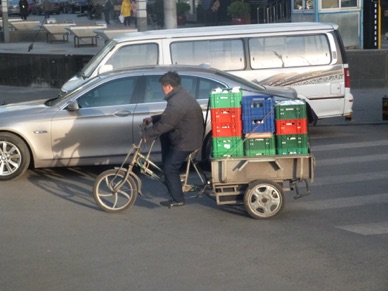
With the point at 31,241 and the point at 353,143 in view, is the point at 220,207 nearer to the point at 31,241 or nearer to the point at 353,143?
the point at 31,241

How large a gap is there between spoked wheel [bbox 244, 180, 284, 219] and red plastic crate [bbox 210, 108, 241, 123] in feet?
2.45

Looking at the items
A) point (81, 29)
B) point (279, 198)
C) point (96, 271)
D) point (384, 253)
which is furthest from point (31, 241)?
point (81, 29)

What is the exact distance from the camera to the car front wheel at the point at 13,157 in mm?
11509

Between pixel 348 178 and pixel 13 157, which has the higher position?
pixel 13 157

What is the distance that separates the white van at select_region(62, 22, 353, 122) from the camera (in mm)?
13977

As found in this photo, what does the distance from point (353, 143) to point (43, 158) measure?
5.41 metres

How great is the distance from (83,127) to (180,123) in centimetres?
247

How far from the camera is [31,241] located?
8.62m

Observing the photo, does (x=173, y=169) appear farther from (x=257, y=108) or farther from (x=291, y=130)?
(x=291, y=130)

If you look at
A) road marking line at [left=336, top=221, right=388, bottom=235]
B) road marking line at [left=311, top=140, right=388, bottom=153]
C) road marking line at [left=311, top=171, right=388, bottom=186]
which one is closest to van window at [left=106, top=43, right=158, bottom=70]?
road marking line at [left=311, top=140, right=388, bottom=153]

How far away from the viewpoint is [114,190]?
9.52 metres

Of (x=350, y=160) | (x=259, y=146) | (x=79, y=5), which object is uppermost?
(x=79, y=5)

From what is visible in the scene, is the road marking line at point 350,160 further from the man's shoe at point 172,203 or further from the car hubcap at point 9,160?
the car hubcap at point 9,160

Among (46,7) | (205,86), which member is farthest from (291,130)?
(46,7)
